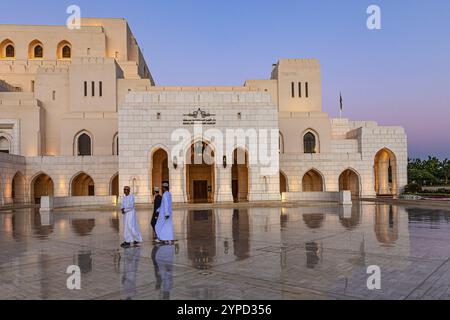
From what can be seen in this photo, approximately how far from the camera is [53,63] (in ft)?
126

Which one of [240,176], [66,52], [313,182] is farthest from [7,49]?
[313,182]

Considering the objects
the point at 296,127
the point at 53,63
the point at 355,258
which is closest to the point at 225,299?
the point at 355,258

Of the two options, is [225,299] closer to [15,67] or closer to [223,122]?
[223,122]

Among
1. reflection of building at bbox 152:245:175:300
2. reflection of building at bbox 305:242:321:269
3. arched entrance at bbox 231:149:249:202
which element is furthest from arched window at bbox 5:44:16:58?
reflection of building at bbox 305:242:321:269

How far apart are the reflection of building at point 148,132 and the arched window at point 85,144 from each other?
0.20 metres

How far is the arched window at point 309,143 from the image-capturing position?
33406 mm

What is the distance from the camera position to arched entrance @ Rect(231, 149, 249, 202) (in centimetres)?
2667

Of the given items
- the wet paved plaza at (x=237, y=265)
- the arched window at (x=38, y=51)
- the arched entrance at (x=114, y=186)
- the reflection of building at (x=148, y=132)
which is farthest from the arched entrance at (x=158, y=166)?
the arched window at (x=38, y=51)

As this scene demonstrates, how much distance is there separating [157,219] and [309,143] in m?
27.5

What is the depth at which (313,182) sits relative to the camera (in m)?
33.5

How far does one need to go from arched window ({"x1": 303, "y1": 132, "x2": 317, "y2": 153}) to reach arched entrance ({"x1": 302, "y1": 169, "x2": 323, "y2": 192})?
85.5 inches

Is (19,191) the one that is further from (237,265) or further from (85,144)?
(237,265)

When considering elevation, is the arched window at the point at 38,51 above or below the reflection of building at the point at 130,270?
above

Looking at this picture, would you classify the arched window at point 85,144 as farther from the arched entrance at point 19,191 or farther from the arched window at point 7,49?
the arched window at point 7,49
